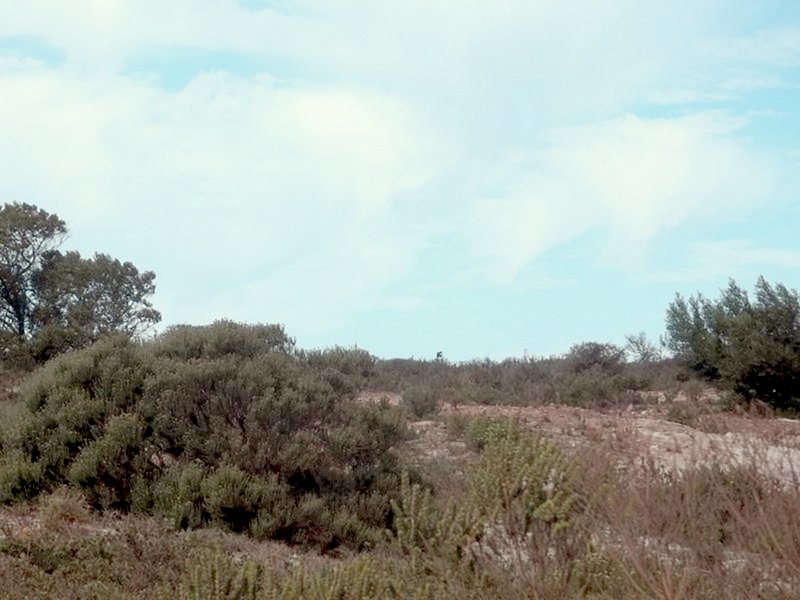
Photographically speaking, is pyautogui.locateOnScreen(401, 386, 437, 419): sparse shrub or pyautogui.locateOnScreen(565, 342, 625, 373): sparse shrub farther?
pyautogui.locateOnScreen(565, 342, 625, 373): sparse shrub

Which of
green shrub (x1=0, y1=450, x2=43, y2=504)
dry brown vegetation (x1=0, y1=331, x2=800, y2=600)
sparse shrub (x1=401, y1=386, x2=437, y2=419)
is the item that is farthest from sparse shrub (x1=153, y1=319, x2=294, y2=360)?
sparse shrub (x1=401, y1=386, x2=437, y2=419)

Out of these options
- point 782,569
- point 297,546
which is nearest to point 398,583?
point 782,569

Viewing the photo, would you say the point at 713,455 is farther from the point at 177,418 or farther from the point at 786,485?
the point at 177,418

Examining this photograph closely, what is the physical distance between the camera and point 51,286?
26.4 meters

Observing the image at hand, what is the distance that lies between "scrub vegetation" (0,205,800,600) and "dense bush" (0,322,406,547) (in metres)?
0.02

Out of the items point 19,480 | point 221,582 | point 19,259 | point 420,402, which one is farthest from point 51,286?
point 221,582

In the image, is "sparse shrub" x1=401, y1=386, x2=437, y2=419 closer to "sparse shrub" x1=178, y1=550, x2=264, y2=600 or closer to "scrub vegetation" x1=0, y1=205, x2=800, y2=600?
"scrub vegetation" x1=0, y1=205, x2=800, y2=600

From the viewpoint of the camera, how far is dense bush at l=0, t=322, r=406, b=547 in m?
10.6

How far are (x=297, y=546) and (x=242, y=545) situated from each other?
110 cm

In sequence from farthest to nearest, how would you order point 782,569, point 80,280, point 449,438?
point 80,280, point 449,438, point 782,569

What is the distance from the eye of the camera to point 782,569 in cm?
441

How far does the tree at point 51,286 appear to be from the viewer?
2620 cm

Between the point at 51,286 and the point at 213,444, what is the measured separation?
16.6 meters

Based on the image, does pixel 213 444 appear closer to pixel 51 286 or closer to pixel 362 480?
pixel 362 480
